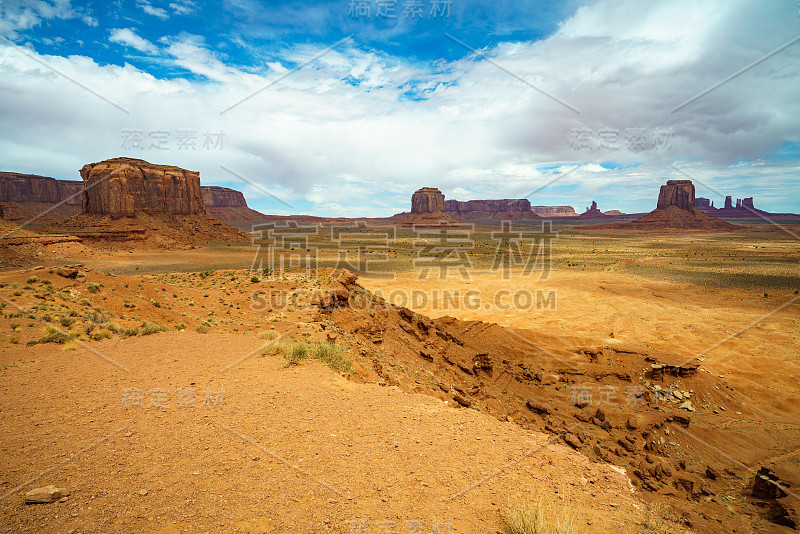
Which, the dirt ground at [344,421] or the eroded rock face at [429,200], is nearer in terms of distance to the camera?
the dirt ground at [344,421]

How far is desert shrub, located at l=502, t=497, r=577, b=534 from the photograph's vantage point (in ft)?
11.0

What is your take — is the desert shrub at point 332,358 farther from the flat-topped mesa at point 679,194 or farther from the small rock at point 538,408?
the flat-topped mesa at point 679,194

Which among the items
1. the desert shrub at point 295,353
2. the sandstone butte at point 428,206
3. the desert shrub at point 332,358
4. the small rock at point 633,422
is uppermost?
the sandstone butte at point 428,206

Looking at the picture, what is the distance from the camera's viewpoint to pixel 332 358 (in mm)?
8391

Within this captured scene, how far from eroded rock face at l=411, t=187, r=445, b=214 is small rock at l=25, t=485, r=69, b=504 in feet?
612

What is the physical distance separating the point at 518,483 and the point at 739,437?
863 cm

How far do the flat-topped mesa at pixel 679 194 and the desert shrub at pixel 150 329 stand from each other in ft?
585

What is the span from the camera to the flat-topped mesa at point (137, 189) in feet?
221

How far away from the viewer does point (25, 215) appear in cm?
10212

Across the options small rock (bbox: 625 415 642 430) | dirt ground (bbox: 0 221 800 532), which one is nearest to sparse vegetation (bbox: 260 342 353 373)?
dirt ground (bbox: 0 221 800 532)

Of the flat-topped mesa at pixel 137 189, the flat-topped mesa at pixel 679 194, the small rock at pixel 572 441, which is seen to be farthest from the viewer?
the flat-topped mesa at pixel 679 194

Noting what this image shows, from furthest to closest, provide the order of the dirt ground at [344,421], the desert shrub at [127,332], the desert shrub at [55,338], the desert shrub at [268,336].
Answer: the desert shrub at [268,336]
the desert shrub at [127,332]
the desert shrub at [55,338]
the dirt ground at [344,421]

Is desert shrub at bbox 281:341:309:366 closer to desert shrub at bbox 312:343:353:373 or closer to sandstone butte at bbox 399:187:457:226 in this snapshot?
desert shrub at bbox 312:343:353:373

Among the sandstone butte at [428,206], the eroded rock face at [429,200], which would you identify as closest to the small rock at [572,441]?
the sandstone butte at [428,206]
